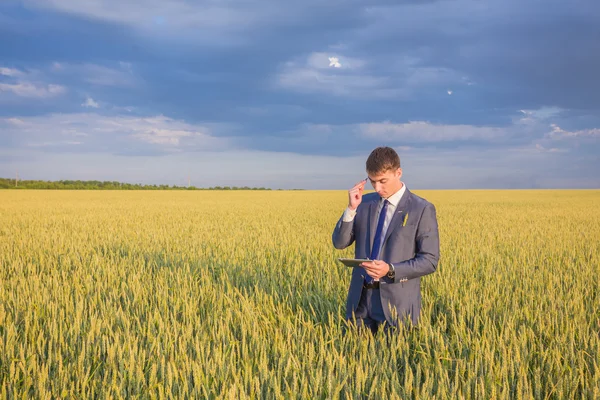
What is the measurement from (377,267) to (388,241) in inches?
14.1

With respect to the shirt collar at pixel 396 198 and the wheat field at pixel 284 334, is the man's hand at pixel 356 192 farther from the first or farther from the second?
the wheat field at pixel 284 334

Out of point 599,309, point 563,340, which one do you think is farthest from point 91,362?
point 599,309

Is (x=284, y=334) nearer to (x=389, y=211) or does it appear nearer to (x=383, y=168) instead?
(x=389, y=211)

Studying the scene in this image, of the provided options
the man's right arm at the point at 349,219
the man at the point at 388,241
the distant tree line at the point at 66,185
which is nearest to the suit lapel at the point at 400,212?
the man at the point at 388,241

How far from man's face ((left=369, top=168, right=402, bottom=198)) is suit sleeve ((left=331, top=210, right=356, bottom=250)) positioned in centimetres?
26

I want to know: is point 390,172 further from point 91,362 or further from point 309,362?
point 91,362

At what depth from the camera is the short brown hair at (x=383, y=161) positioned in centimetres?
300

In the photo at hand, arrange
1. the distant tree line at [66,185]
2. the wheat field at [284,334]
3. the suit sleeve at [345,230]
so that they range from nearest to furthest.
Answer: the wheat field at [284,334] < the suit sleeve at [345,230] < the distant tree line at [66,185]

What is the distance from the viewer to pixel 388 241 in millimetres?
3260

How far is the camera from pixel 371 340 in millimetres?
3342

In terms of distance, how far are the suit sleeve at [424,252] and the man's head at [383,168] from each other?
0.33m

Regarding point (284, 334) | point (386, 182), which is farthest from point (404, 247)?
point (284, 334)

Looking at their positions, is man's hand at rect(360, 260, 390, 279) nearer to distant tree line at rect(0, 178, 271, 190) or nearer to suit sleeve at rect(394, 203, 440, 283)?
suit sleeve at rect(394, 203, 440, 283)

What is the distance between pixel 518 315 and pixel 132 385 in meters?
3.41
